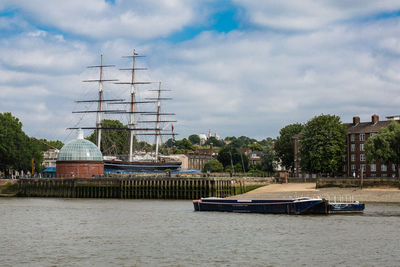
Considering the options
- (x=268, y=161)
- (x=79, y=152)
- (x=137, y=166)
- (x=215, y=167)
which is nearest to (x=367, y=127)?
(x=268, y=161)

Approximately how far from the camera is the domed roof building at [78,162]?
114812mm

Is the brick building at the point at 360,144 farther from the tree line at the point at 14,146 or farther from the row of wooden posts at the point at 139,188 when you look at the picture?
the tree line at the point at 14,146

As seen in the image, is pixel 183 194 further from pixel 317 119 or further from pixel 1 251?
pixel 1 251

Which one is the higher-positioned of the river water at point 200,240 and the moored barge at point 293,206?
the moored barge at point 293,206

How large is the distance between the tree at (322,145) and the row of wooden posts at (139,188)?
14.1 meters

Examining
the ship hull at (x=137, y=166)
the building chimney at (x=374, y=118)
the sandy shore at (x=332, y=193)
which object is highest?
the building chimney at (x=374, y=118)

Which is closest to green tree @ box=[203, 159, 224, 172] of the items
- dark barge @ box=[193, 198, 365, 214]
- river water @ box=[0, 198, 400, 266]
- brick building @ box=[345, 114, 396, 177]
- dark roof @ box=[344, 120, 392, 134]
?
dark roof @ box=[344, 120, 392, 134]

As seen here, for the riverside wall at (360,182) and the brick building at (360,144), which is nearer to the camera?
the riverside wall at (360,182)

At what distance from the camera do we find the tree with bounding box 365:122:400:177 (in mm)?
90688

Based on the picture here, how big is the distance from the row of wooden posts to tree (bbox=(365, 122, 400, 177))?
919 inches

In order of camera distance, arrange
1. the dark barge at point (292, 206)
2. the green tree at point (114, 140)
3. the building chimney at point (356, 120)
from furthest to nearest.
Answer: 1. the green tree at point (114, 140)
2. the building chimney at point (356, 120)
3. the dark barge at point (292, 206)

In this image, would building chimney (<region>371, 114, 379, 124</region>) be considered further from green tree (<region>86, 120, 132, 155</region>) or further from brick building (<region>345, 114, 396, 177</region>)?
green tree (<region>86, 120, 132, 155</region>)

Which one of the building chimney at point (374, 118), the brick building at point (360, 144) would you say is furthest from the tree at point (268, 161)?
the building chimney at point (374, 118)

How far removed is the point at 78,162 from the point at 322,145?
47940mm
